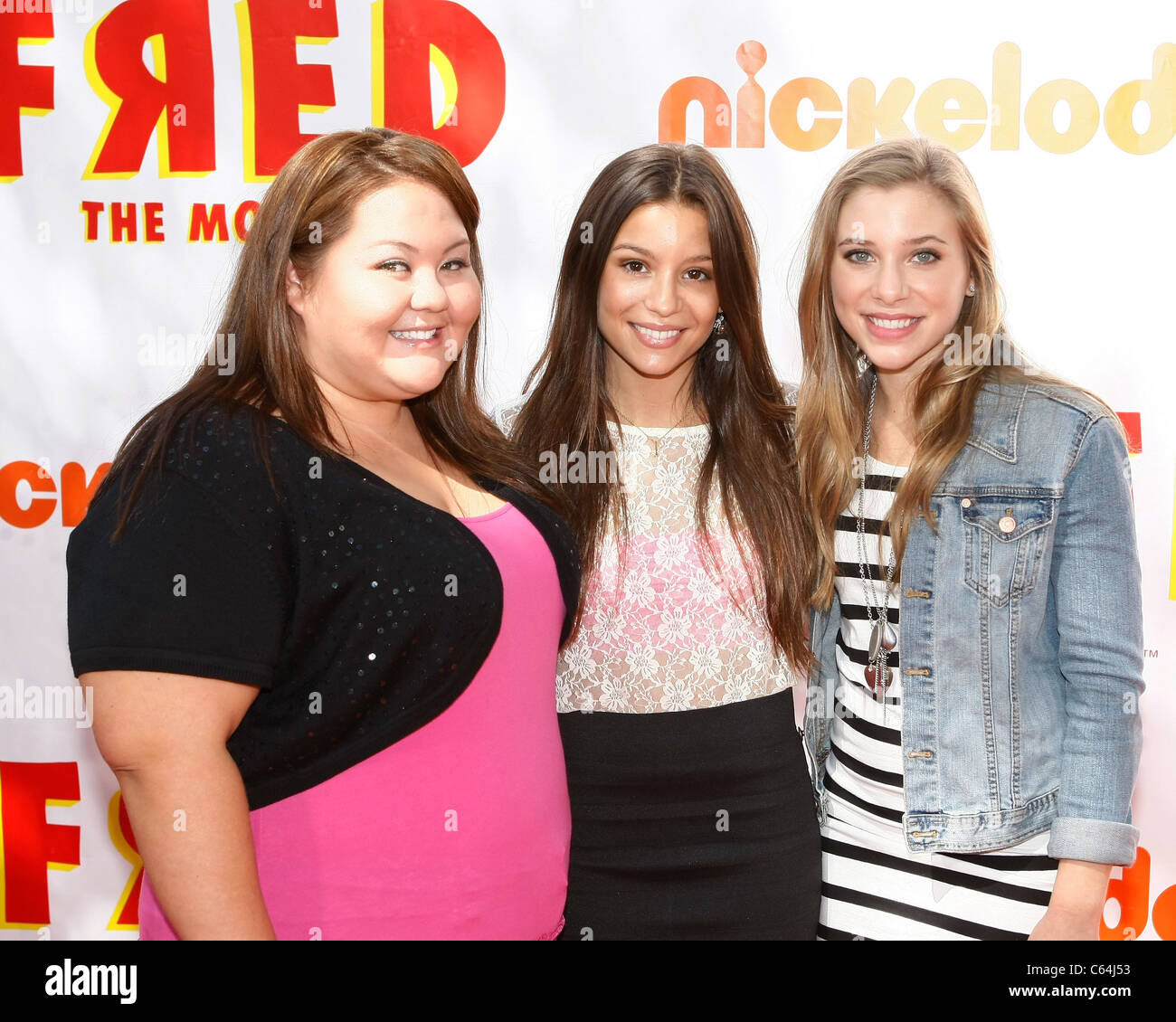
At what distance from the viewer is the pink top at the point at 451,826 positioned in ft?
4.19

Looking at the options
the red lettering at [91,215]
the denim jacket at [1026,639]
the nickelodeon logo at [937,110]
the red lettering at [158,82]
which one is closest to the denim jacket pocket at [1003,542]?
the denim jacket at [1026,639]

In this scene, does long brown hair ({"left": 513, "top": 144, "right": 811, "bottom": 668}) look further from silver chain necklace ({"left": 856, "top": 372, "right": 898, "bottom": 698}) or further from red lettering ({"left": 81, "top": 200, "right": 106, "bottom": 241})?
red lettering ({"left": 81, "top": 200, "right": 106, "bottom": 241})

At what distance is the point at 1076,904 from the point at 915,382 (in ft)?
2.74

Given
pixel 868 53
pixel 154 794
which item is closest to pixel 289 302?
pixel 154 794

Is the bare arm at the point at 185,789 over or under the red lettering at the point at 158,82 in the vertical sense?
under

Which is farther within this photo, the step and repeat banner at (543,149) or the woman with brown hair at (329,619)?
the step and repeat banner at (543,149)

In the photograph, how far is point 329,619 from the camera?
1.25m

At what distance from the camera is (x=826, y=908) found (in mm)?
1813

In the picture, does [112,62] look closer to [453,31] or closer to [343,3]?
[343,3]

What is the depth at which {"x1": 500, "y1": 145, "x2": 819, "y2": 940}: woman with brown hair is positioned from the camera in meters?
1.78

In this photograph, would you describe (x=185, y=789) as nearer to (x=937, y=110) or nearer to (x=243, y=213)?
(x=243, y=213)

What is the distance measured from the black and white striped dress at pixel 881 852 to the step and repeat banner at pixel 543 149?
88cm

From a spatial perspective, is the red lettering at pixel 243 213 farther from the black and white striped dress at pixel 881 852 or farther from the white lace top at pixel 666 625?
the black and white striped dress at pixel 881 852
